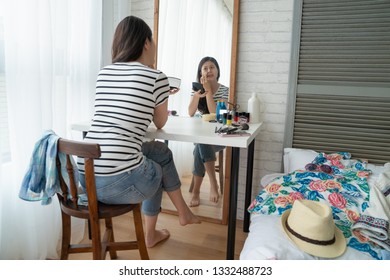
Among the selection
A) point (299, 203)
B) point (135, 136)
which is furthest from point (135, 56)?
point (299, 203)

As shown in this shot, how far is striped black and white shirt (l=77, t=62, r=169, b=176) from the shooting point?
1423mm

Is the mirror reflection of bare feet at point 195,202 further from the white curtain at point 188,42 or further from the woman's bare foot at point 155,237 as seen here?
the woman's bare foot at point 155,237

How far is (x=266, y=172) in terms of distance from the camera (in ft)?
7.84

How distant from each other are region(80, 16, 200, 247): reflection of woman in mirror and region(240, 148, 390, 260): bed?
0.58 metres

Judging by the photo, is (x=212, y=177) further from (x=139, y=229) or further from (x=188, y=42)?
(x=188, y=42)

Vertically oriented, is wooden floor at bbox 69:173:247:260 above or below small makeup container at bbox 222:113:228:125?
below

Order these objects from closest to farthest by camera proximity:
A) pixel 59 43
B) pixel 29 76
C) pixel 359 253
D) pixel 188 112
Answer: pixel 359 253 < pixel 29 76 < pixel 59 43 < pixel 188 112

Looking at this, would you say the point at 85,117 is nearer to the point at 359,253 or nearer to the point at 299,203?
the point at 299,203

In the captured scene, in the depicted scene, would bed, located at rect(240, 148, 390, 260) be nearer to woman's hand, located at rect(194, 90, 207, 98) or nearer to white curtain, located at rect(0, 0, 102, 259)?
woman's hand, located at rect(194, 90, 207, 98)

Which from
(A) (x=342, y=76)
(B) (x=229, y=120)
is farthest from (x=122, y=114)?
(A) (x=342, y=76)

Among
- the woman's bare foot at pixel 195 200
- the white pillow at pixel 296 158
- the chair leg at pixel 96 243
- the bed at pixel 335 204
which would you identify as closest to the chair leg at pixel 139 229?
the chair leg at pixel 96 243

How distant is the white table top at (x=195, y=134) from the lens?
1.56m

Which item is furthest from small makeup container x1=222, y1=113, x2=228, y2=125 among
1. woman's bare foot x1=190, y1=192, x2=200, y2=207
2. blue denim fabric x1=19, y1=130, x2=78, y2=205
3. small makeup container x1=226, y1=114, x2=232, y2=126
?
blue denim fabric x1=19, y1=130, x2=78, y2=205
